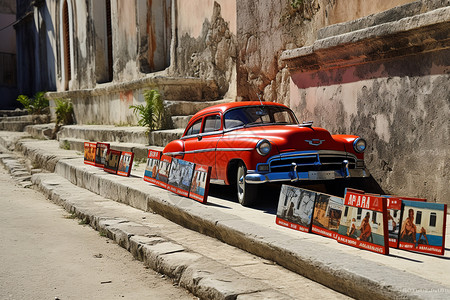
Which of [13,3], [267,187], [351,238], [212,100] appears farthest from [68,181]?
[13,3]

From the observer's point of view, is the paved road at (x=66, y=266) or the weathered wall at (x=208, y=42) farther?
the weathered wall at (x=208, y=42)

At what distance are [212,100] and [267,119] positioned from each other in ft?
18.3

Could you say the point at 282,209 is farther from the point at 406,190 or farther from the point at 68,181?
the point at 68,181

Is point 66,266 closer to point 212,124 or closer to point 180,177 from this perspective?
point 180,177

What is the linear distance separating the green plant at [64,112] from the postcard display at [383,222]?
15375 millimetres

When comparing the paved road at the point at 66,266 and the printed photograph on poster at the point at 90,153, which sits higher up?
the printed photograph on poster at the point at 90,153

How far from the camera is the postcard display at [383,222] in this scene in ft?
11.9

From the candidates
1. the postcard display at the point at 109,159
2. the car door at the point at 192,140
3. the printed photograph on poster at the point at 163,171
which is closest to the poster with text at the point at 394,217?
the car door at the point at 192,140

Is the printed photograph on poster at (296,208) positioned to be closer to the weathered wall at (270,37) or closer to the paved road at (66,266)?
the paved road at (66,266)

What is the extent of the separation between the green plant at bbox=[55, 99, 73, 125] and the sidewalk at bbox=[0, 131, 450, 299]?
11872 millimetres

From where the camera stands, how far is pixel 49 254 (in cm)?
474

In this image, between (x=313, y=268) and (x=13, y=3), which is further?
(x=13, y=3)

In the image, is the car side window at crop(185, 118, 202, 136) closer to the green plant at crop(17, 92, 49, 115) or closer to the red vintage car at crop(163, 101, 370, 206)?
the red vintage car at crop(163, 101, 370, 206)

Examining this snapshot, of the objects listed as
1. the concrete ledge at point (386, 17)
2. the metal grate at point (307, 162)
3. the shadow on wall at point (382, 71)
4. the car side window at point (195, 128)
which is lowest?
the metal grate at point (307, 162)
